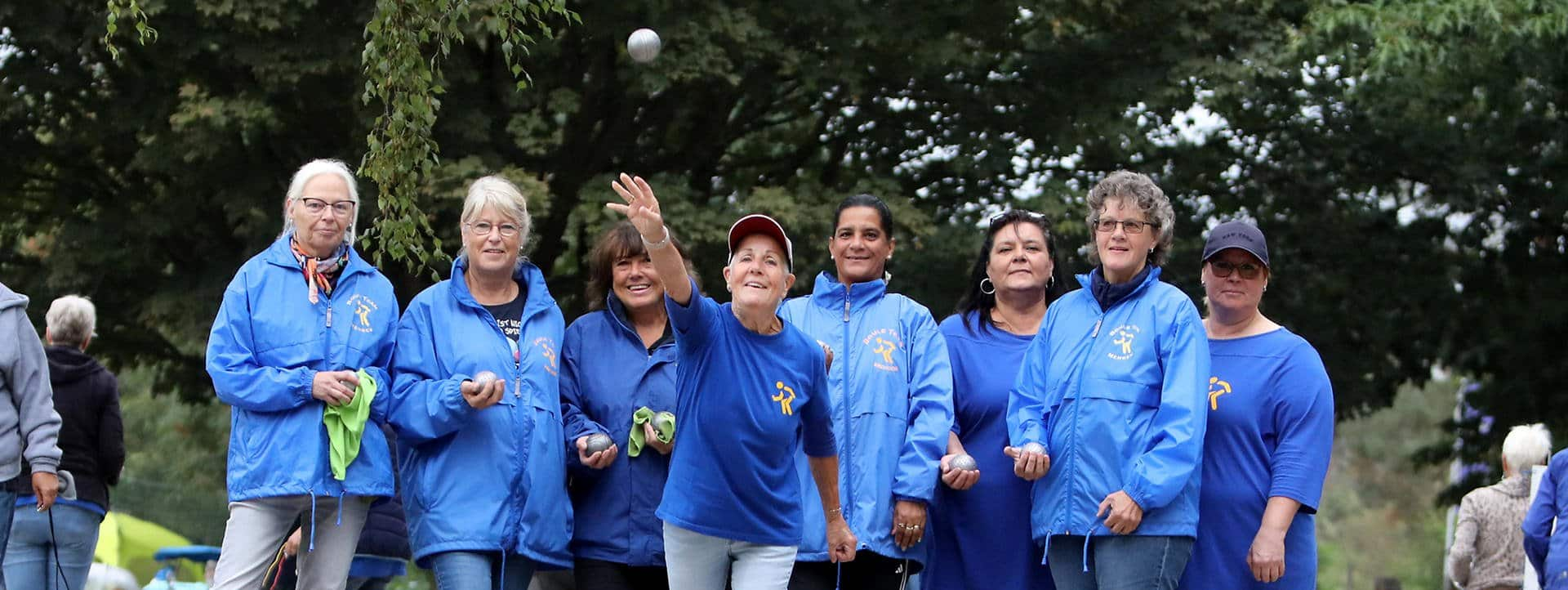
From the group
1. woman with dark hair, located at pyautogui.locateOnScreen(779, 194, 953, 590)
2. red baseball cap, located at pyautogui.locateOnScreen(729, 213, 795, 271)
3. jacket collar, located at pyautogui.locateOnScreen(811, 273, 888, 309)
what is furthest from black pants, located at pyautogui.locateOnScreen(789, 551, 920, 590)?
red baseball cap, located at pyautogui.locateOnScreen(729, 213, 795, 271)

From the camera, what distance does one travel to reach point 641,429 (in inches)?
193

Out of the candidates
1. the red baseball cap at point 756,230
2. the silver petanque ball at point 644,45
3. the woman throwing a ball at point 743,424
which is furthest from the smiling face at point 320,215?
the silver petanque ball at point 644,45

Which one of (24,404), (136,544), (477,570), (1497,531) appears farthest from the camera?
(136,544)

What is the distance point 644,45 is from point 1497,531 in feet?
16.7

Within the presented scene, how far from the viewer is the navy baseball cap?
4.87 m

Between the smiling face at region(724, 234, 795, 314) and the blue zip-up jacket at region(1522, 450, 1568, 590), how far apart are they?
3681mm

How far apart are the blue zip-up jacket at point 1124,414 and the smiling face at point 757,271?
0.89 metres

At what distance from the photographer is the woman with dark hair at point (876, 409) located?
483cm

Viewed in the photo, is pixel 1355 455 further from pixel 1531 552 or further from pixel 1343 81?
pixel 1531 552

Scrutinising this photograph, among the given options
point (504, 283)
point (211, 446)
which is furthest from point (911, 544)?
point (211, 446)

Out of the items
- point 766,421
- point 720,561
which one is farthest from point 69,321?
point 766,421

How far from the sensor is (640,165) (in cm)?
1234

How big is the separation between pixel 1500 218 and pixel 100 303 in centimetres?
1093

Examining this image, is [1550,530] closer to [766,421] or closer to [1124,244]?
[1124,244]
